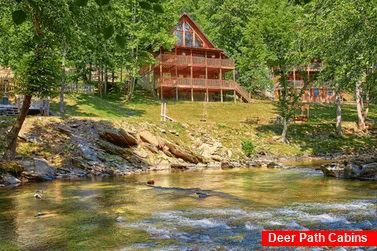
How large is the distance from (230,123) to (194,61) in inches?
634

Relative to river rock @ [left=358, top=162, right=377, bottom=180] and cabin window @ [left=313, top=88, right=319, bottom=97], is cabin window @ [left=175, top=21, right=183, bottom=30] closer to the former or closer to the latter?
cabin window @ [left=313, top=88, right=319, bottom=97]

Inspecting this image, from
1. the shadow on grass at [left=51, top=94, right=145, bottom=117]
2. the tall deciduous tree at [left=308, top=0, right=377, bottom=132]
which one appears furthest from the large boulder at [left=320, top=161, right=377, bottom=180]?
the shadow on grass at [left=51, top=94, right=145, bottom=117]

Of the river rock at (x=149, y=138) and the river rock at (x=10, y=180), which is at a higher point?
the river rock at (x=149, y=138)

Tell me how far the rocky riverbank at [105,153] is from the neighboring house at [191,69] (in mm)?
19756

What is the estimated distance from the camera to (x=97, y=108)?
120ft

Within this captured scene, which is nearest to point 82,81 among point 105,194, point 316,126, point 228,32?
point 228,32

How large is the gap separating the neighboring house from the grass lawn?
123 inches

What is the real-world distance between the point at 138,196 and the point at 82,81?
1668 inches

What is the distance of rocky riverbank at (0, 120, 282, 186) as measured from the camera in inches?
719

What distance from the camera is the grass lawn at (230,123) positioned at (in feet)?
99.1

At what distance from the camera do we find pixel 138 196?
12.5 meters

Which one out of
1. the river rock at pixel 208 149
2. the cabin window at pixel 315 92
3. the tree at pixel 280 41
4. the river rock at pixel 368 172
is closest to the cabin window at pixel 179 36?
the tree at pixel 280 41

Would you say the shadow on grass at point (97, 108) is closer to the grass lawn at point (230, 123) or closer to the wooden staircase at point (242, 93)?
the grass lawn at point (230, 123)

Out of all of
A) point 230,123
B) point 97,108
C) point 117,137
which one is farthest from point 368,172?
point 97,108
